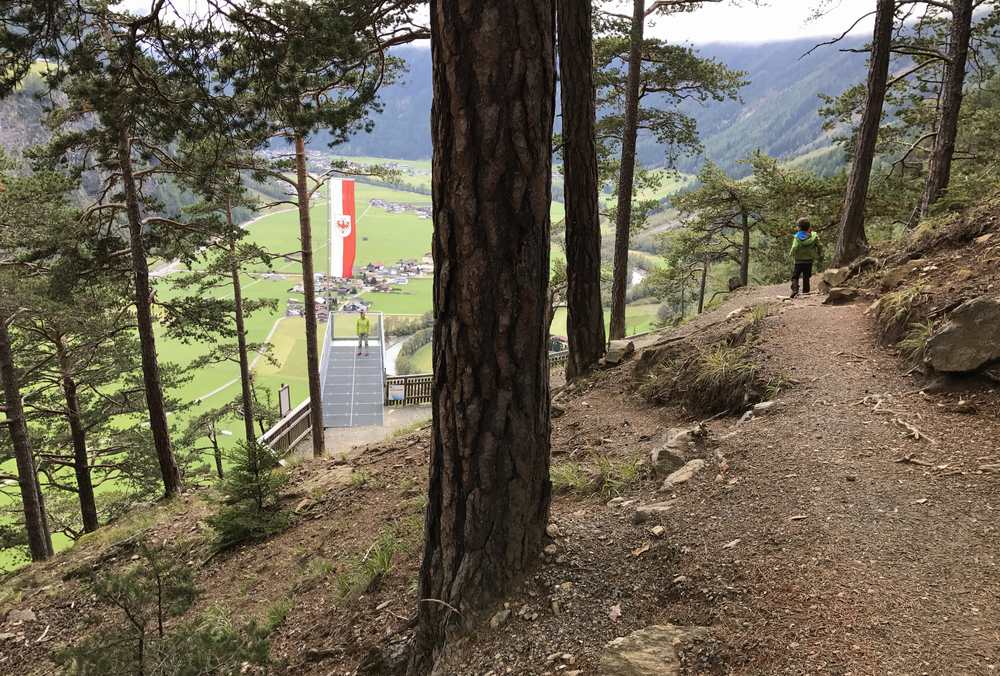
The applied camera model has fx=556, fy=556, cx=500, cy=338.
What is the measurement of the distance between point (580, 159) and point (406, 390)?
1197 cm

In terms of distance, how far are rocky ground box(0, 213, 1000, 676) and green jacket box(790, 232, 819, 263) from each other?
2670 millimetres

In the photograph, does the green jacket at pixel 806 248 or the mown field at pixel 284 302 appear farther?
the mown field at pixel 284 302

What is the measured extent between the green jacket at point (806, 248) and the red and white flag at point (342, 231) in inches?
416

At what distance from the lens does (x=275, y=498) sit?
244 inches

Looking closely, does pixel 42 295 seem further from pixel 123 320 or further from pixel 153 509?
pixel 153 509

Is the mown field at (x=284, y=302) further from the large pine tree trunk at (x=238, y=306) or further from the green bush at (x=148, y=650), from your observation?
the green bush at (x=148, y=650)

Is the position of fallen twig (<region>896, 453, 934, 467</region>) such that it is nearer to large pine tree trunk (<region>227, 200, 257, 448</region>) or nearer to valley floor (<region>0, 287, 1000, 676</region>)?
valley floor (<region>0, 287, 1000, 676</region>)

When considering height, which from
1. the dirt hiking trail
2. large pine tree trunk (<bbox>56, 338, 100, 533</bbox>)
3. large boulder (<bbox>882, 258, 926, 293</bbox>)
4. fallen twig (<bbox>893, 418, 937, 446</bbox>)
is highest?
large boulder (<bbox>882, 258, 926, 293</bbox>)

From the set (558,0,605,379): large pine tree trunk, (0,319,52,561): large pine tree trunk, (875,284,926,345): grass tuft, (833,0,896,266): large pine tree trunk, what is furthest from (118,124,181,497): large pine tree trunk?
(833,0,896,266): large pine tree trunk

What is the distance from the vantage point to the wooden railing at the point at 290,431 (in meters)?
12.0

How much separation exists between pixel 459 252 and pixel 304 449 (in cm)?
1207

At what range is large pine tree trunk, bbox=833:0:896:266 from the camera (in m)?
8.85

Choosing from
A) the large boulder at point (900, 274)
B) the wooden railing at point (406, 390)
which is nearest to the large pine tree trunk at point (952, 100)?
the large boulder at point (900, 274)

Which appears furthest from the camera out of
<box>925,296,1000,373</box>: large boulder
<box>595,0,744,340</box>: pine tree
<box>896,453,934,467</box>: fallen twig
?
<box>595,0,744,340</box>: pine tree
